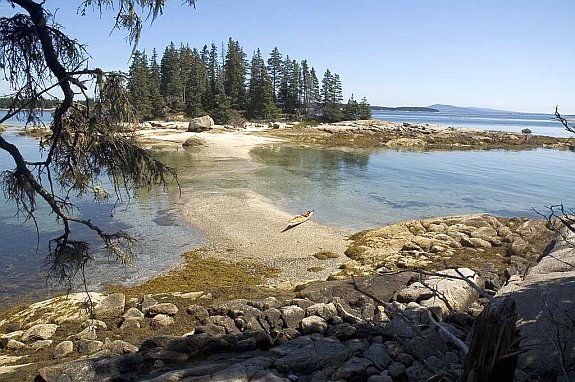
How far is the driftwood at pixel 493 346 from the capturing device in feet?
9.42

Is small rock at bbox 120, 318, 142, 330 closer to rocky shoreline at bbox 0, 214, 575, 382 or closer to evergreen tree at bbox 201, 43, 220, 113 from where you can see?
rocky shoreline at bbox 0, 214, 575, 382

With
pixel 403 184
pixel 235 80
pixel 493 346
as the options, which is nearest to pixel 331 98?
pixel 235 80

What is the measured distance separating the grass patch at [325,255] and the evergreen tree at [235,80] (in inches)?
2280

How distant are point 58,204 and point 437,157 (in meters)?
45.4

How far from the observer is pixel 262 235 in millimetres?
16312

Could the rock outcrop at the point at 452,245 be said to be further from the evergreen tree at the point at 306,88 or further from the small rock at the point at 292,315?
the evergreen tree at the point at 306,88

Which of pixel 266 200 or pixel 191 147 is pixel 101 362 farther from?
pixel 191 147

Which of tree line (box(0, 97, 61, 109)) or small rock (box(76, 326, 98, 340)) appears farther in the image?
→ small rock (box(76, 326, 98, 340))

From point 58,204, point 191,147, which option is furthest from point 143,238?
point 191,147

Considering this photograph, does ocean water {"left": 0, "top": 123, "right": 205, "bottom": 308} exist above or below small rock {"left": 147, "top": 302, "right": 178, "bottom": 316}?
below

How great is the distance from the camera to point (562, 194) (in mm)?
26891

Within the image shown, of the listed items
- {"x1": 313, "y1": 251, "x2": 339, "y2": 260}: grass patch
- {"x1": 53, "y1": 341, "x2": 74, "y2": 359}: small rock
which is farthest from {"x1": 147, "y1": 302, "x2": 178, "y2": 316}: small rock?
{"x1": 313, "y1": 251, "x2": 339, "y2": 260}: grass patch

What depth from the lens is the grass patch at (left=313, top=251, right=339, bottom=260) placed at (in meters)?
14.1

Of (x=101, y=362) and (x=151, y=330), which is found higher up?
(x=101, y=362)
